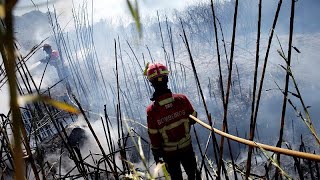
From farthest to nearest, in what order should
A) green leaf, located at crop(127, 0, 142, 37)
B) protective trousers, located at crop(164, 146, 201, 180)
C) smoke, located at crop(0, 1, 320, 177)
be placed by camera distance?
1. smoke, located at crop(0, 1, 320, 177)
2. protective trousers, located at crop(164, 146, 201, 180)
3. green leaf, located at crop(127, 0, 142, 37)

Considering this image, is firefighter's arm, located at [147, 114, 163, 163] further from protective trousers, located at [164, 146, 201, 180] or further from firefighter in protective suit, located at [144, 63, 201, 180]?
protective trousers, located at [164, 146, 201, 180]

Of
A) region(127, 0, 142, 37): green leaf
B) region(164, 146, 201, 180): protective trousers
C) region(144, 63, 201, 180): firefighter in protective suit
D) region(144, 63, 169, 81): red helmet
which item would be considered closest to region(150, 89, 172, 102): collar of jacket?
region(144, 63, 201, 180): firefighter in protective suit

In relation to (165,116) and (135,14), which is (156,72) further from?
(135,14)

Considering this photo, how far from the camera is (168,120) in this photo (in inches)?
128

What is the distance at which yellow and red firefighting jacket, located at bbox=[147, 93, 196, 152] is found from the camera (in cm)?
324

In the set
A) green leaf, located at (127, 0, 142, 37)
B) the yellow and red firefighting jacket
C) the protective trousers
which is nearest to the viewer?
green leaf, located at (127, 0, 142, 37)

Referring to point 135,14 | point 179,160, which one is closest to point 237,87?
point 179,160

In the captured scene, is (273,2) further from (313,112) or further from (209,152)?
(209,152)

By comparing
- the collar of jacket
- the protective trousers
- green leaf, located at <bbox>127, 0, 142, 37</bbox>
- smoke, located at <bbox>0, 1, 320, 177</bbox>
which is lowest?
smoke, located at <bbox>0, 1, 320, 177</bbox>

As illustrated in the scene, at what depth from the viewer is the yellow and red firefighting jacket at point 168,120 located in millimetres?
3238

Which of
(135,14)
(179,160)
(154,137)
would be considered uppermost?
(135,14)

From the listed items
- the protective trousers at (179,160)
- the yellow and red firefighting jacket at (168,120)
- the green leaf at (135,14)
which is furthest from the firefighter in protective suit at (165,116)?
the green leaf at (135,14)

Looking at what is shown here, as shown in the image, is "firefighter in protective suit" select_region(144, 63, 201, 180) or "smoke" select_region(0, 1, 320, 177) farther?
"smoke" select_region(0, 1, 320, 177)

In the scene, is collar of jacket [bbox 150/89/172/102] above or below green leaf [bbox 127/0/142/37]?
below
